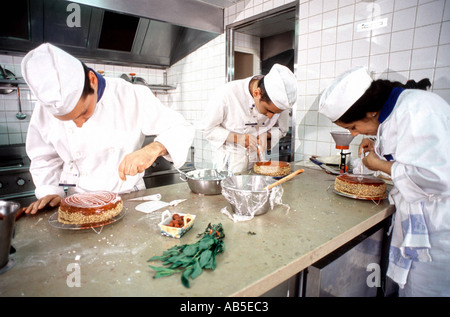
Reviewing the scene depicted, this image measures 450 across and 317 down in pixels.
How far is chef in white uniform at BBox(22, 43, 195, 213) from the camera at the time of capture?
4.50 feet

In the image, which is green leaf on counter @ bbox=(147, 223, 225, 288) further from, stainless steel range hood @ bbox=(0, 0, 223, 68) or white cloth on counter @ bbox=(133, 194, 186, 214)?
stainless steel range hood @ bbox=(0, 0, 223, 68)

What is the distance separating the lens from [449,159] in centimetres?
122

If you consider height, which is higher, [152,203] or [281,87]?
[281,87]

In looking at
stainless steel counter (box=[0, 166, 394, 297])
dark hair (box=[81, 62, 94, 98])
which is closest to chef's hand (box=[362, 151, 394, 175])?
stainless steel counter (box=[0, 166, 394, 297])

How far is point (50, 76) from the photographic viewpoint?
1192 millimetres

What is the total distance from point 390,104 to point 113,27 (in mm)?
3495

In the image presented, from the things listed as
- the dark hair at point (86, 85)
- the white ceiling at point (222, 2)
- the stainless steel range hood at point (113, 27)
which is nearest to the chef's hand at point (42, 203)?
the dark hair at point (86, 85)

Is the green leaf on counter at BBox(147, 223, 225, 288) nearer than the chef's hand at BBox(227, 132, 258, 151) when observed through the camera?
Yes

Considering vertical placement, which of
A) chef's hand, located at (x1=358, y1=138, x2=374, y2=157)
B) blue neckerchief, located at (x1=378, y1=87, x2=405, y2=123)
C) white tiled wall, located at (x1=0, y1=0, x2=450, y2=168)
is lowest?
chef's hand, located at (x1=358, y1=138, x2=374, y2=157)

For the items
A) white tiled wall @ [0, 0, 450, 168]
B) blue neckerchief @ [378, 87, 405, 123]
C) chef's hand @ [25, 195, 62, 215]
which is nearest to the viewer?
Answer: chef's hand @ [25, 195, 62, 215]

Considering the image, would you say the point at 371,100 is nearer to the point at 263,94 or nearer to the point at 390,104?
the point at 390,104

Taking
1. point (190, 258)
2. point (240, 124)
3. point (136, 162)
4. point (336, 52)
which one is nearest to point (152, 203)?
Result: point (136, 162)
